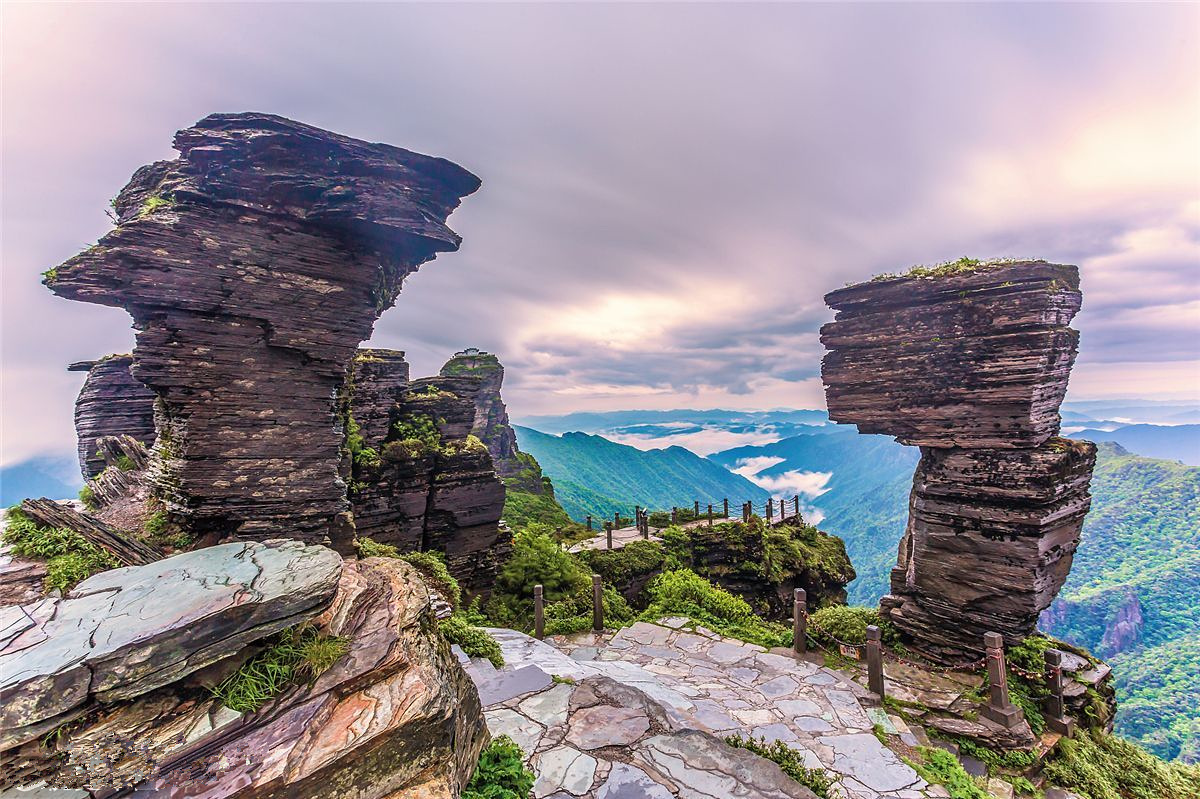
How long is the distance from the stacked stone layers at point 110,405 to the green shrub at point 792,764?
20525 mm

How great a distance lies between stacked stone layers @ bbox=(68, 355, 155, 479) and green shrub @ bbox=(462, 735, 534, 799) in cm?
1856

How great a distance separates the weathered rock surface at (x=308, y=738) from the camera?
9.21 ft

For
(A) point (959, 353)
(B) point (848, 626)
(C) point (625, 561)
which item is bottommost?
(C) point (625, 561)

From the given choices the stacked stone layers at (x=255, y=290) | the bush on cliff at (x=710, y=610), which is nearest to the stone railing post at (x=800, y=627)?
the bush on cliff at (x=710, y=610)

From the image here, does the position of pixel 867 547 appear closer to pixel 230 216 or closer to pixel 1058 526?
pixel 1058 526

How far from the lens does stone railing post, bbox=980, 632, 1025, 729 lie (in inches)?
312

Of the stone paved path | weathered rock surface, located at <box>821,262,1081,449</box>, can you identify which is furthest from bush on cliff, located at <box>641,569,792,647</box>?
weathered rock surface, located at <box>821,262,1081,449</box>

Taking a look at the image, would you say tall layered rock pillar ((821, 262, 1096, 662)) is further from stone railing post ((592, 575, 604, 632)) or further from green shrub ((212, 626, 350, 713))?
green shrub ((212, 626, 350, 713))

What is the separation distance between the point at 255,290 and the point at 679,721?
34.6ft

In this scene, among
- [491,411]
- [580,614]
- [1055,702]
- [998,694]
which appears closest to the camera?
[998,694]

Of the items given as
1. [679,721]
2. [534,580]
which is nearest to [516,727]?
[679,721]

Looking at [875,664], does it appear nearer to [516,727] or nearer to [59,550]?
[516,727]

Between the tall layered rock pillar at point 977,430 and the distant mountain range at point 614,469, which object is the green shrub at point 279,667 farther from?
the distant mountain range at point 614,469

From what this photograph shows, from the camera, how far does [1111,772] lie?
27.0 feet
